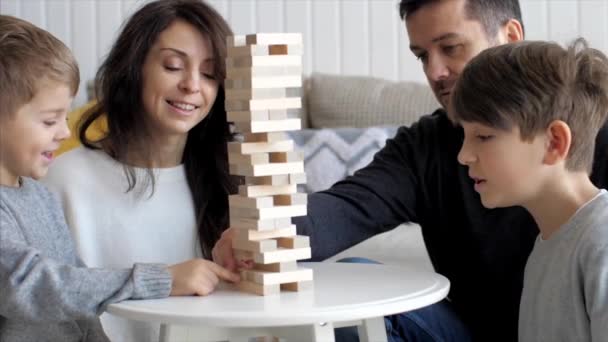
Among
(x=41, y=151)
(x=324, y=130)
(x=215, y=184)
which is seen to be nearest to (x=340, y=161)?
(x=324, y=130)

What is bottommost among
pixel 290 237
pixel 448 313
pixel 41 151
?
pixel 448 313

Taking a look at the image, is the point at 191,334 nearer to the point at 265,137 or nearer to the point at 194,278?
the point at 194,278

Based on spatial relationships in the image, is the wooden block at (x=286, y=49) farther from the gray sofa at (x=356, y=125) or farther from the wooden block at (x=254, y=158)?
the gray sofa at (x=356, y=125)

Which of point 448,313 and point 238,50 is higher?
point 238,50

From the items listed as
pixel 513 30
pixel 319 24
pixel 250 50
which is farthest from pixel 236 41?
pixel 319 24

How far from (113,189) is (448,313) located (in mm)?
658

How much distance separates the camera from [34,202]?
1.61 m

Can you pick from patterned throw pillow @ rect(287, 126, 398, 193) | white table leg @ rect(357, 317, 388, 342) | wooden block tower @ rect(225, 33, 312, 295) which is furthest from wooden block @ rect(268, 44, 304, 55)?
patterned throw pillow @ rect(287, 126, 398, 193)

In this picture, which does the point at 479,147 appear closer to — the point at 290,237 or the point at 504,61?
the point at 504,61

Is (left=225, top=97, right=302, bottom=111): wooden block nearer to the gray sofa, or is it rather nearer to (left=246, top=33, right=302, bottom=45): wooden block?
(left=246, top=33, right=302, bottom=45): wooden block

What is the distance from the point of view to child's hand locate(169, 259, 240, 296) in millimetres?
1463

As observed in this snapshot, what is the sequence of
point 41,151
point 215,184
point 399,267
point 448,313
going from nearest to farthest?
point 41,151 → point 399,267 → point 448,313 → point 215,184

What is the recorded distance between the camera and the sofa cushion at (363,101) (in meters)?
3.14

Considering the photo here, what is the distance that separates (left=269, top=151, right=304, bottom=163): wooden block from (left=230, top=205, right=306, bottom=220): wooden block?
0.07 meters
